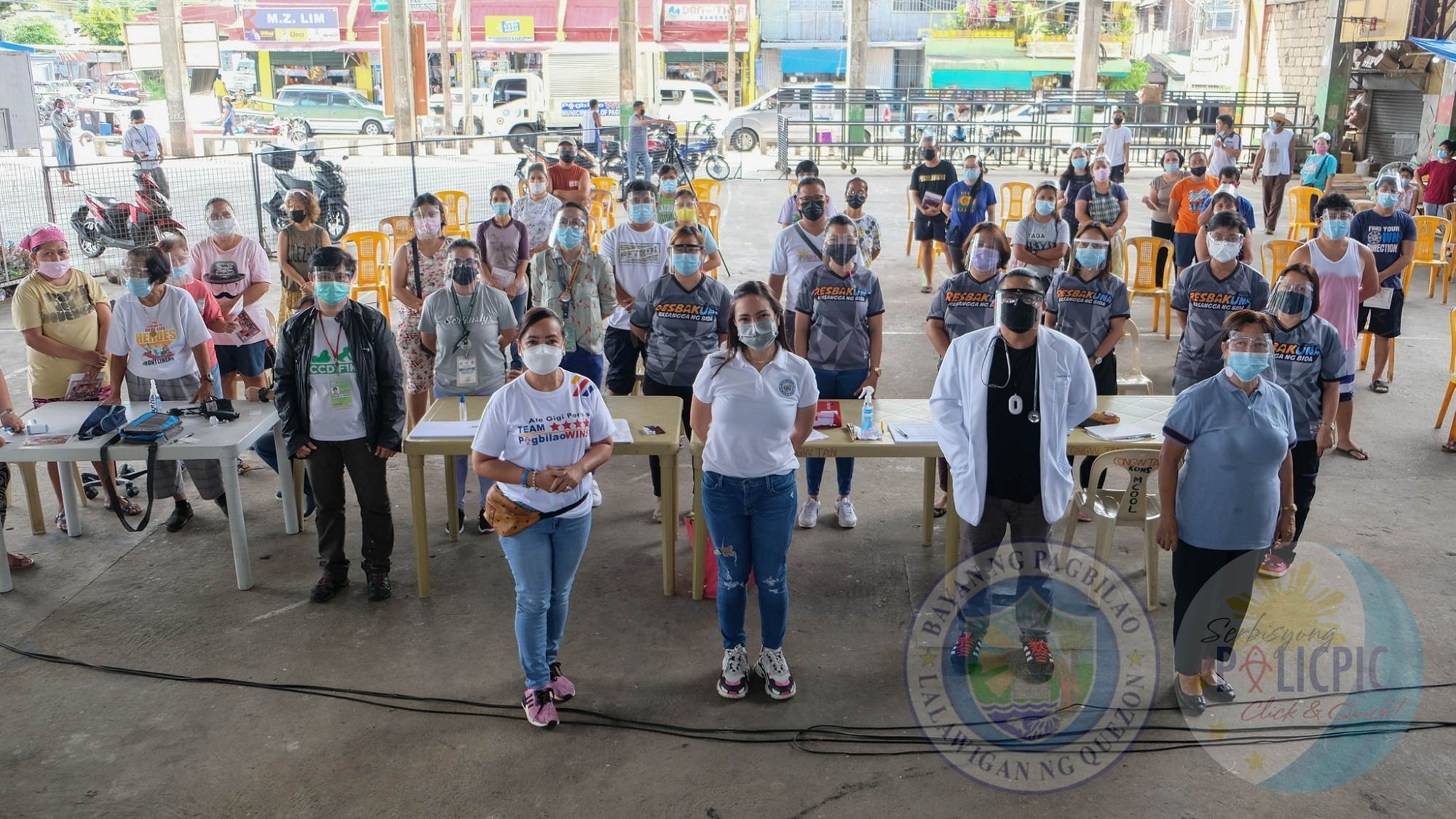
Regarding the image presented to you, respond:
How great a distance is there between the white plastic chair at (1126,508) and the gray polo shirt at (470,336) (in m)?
3.20

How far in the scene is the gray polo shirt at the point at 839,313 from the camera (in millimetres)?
6145

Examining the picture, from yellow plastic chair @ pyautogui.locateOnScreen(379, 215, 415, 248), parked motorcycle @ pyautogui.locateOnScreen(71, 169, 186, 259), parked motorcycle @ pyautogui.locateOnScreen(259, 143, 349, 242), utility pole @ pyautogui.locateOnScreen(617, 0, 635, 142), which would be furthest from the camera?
utility pole @ pyautogui.locateOnScreen(617, 0, 635, 142)

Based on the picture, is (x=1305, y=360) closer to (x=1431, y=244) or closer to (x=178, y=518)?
(x=178, y=518)

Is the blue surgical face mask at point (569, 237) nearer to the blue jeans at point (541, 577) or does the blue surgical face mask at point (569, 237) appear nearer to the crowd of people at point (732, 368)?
the crowd of people at point (732, 368)

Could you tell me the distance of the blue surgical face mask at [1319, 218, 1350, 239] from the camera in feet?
23.6

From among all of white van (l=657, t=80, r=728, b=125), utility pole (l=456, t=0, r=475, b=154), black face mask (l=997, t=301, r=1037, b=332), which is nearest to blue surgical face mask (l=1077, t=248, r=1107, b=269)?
black face mask (l=997, t=301, r=1037, b=332)

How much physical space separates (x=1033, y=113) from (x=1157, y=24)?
26.0 meters

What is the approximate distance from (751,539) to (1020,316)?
1.38m

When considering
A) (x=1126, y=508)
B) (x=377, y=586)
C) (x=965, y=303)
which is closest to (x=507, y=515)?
(x=377, y=586)

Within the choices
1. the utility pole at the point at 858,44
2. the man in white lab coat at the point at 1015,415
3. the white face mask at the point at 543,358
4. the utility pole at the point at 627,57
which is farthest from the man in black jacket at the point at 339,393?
the utility pole at the point at 858,44

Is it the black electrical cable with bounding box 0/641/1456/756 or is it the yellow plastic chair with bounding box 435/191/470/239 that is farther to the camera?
the yellow plastic chair with bounding box 435/191/470/239

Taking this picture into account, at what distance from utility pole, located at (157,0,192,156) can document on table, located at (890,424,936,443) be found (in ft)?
87.8

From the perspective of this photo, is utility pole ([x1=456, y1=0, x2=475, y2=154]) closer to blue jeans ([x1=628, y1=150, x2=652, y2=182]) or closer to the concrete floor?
blue jeans ([x1=628, y1=150, x2=652, y2=182])

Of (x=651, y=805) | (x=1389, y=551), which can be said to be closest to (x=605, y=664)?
A: (x=651, y=805)
